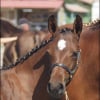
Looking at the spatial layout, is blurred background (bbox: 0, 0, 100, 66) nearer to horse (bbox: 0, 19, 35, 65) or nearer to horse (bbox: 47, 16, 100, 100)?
horse (bbox: 0, 19, 35, 65)

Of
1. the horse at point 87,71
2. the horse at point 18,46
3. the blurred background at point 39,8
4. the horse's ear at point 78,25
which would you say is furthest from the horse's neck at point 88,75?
the blurred background at point 39,8

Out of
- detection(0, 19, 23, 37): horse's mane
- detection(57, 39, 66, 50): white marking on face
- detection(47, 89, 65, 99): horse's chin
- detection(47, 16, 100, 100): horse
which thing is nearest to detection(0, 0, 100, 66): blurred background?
detection(0, 19, 23, 37): horse's mane

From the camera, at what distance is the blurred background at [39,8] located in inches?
520

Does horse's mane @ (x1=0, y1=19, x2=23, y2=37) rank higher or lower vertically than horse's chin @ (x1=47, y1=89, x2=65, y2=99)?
higher

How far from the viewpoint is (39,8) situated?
14.6 m

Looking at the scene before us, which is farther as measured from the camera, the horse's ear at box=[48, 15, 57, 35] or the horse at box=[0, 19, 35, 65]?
the horse at box=[0, 19, 35, 65]

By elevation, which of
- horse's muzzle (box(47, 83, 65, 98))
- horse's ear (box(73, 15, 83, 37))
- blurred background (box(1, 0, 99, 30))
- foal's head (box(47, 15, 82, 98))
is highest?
blurred background (box(1, 0, 99, 30))

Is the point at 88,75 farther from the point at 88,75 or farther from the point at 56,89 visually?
the point at 56,89

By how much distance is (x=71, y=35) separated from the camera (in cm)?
340

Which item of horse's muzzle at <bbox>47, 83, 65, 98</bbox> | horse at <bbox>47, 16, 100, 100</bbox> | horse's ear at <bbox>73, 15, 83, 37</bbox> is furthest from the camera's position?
horse at <bbox>47, 16, 100, 100</bbox>

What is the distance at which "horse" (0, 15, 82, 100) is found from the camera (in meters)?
3.30

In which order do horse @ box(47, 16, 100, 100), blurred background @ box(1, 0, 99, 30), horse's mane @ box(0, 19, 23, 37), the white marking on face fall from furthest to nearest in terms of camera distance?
blurred background @ box(1, 0, 99, 30), horse's mane @ box(0, 19, 23, 37), horse @ box(47, 16, 100, 100), the white marking on face

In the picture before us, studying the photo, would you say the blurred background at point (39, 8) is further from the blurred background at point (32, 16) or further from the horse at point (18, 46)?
the horse at point (18, 46)

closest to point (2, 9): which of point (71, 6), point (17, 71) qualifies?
point (71, 6)
